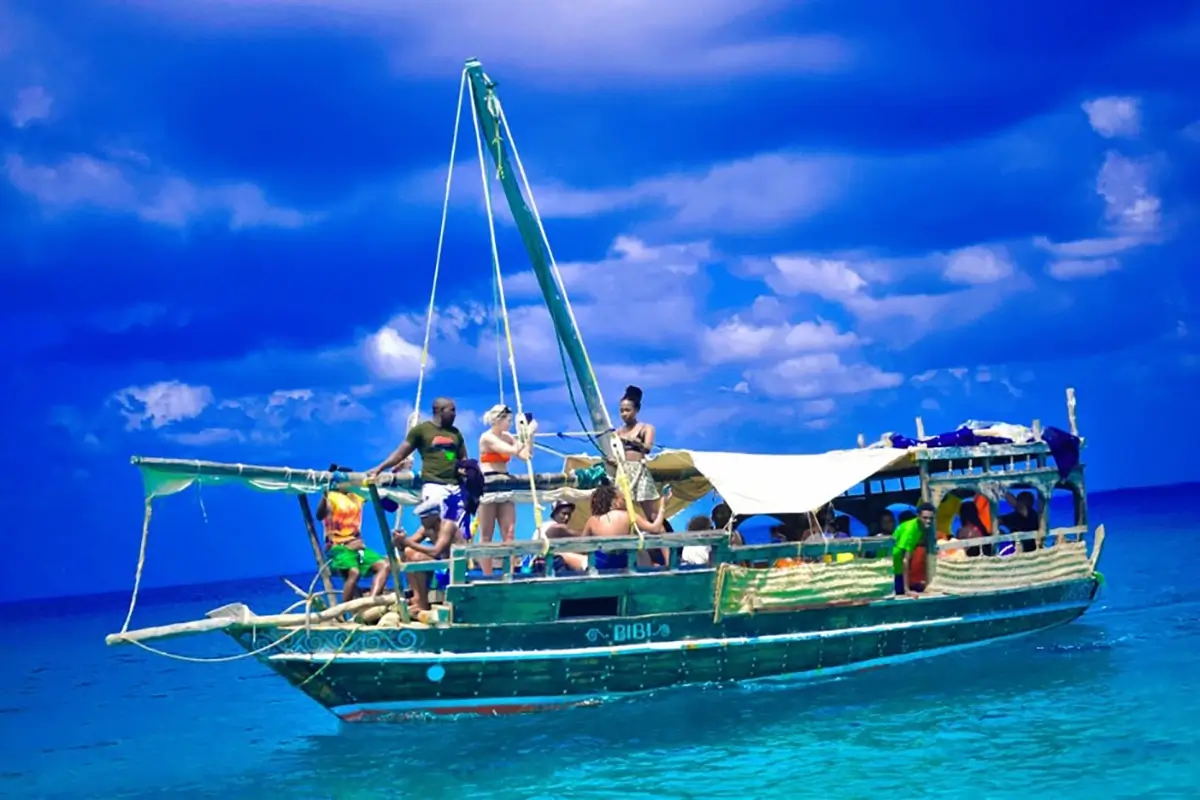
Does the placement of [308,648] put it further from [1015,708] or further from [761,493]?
[1015,708]

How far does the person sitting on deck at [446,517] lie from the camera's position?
14.4 meters

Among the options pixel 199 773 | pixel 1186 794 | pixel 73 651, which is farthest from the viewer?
pixel 73 651

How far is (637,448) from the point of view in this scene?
16484mm

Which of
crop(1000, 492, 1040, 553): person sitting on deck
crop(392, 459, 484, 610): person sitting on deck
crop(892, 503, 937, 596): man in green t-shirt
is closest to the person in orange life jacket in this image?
crop(392, 459, 484, 610): person sitting on deck

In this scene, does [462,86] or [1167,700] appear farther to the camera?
[462,86]

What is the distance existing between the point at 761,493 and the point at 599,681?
3524mm

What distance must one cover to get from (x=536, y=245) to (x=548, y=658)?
6114mm

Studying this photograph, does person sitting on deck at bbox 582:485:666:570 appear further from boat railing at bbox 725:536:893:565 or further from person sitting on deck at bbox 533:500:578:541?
boat railing at bbox 725:536:893:565

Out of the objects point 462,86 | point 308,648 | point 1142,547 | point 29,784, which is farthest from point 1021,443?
point 1142,547

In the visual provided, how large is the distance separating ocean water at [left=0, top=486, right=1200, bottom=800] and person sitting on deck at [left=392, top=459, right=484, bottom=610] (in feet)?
6.41

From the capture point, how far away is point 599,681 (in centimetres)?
1523

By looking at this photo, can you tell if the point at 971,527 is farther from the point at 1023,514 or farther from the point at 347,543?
the point at 347,543

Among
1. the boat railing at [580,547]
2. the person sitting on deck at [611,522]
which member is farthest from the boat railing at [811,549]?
the person sitting on deck at [611,522]

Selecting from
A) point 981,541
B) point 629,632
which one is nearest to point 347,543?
point 629,632
